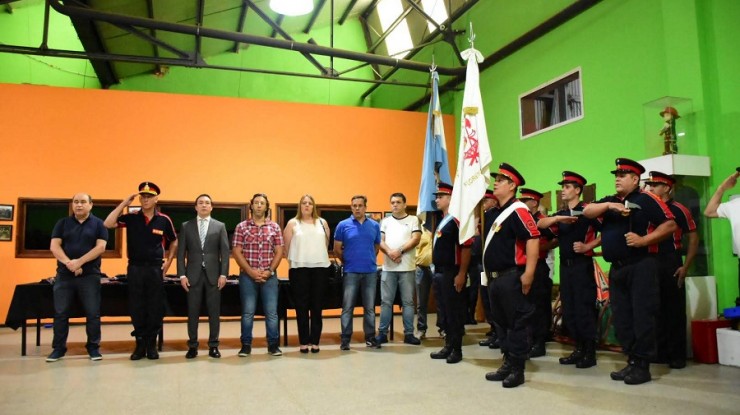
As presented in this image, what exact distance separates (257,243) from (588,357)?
293 centimetres

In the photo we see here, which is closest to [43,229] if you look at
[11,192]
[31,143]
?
[11,192]

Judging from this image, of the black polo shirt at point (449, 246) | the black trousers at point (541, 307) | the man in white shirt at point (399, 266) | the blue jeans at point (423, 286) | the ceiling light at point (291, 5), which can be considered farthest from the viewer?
the ceiling light at point (291, 5)

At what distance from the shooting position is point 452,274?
4.52 metres

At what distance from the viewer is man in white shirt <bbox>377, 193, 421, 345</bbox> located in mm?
5539

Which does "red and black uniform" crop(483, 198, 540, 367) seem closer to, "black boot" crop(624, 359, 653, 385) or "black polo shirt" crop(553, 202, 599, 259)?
"black boot" crop(624, 359, 653, 385)

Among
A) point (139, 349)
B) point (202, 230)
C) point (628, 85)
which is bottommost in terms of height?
point (139, 349)

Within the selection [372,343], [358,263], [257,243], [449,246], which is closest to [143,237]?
[257,243]

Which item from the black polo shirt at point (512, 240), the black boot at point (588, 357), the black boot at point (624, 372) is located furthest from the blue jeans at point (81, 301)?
the black boot at point (624, 372)

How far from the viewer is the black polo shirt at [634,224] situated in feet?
12.7

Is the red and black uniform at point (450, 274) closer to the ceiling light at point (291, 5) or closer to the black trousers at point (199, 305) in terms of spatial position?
the black trousers at point (199, 305)

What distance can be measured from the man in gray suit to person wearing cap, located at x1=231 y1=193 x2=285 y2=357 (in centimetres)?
17

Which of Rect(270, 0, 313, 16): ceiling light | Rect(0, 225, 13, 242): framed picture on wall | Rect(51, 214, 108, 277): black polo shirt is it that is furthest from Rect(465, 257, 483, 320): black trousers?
Rect(0, 225, 13, 242): framed picture on wall

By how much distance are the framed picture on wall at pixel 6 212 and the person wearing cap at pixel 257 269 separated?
15.4 ft

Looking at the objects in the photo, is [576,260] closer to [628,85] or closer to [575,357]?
[575,357]
